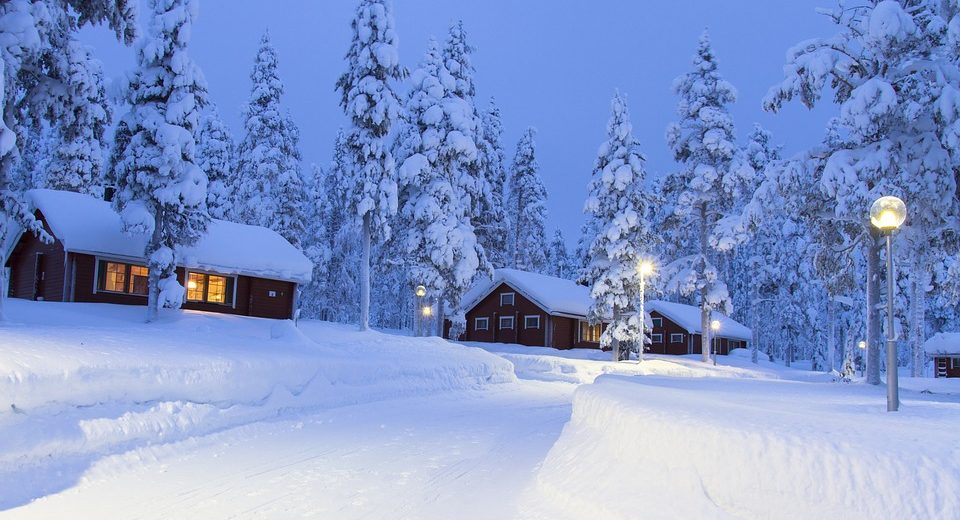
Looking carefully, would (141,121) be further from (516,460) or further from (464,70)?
(516,460)

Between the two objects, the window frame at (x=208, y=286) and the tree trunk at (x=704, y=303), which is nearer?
the window frame at (x=208, y=286)

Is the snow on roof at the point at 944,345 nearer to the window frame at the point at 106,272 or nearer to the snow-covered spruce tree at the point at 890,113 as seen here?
the snow-covered spruce tree at the point at 890,113

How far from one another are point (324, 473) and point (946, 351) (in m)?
55.8

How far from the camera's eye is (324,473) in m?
8.58

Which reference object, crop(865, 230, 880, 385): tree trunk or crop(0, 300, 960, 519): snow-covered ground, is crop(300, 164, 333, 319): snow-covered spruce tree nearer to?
crop(0, 300, 960, 519): snow-covered ground

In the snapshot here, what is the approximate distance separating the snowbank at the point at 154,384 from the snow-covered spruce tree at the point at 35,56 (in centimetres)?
Result: 436

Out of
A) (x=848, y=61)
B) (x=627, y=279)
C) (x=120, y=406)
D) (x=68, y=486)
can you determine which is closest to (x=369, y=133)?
(x=627, y=279)

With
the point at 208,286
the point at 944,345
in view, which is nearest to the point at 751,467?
the point at 208,286

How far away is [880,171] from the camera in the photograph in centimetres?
1698

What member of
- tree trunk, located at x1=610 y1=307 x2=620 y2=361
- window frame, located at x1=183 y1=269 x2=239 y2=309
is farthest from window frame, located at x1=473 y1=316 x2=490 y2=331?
window frame, located at x1=183 y1=269 x2=239 y2=309

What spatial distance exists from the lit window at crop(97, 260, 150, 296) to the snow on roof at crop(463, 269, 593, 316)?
2205cm

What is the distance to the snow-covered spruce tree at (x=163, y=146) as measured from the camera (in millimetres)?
24578

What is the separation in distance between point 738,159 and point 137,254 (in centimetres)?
3017

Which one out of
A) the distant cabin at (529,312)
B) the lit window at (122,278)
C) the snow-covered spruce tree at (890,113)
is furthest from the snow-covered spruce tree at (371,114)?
the snow-covered spruce tree at (890,113)
